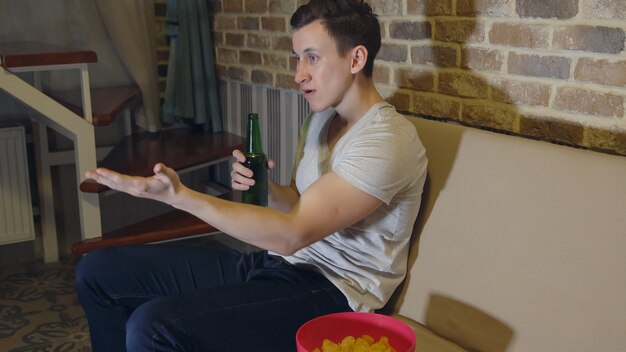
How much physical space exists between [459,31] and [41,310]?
1.98 meters

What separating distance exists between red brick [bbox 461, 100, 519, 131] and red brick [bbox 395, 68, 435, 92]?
0.50 ft

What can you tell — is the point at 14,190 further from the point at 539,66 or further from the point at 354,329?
the point at 539,66

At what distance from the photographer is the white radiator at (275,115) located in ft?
9.36

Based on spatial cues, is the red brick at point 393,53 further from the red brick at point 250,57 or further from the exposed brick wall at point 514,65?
the red brick at point 250,57

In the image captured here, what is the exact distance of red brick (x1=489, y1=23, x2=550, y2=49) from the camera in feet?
5.53

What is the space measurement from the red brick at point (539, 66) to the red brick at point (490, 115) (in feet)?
0.33

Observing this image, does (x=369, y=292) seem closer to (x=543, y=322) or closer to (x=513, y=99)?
(x=543, y=322)

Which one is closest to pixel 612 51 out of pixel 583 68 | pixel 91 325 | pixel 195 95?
pixel 583 68

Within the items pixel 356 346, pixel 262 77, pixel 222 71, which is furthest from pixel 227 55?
pixel 356 346

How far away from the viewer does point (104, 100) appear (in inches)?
120

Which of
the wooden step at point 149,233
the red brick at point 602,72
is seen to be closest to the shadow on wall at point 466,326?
the red brick at point 602,72

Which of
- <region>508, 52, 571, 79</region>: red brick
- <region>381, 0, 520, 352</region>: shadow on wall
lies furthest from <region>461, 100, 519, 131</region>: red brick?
<region>508, 52, 571, 79</region>: red brick

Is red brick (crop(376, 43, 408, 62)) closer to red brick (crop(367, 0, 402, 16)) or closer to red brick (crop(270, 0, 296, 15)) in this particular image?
red brick (crop(367, 0, 402, 16))

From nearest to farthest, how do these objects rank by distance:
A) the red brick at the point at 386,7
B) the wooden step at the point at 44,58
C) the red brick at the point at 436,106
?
1. the red brick at the point at 436,106
2. the red brick at the point at 386,7
3. the wooden step at the point at 44,58
